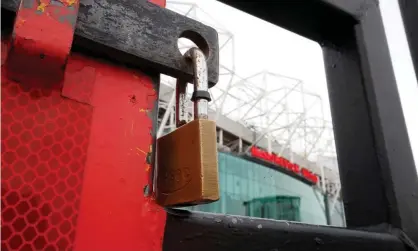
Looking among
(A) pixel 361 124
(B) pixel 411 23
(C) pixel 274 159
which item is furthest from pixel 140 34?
(C) pixel 274 159

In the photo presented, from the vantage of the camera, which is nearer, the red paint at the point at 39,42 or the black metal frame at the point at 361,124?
the red paint at the point at 39,42

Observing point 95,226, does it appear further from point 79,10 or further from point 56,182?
point 79,10

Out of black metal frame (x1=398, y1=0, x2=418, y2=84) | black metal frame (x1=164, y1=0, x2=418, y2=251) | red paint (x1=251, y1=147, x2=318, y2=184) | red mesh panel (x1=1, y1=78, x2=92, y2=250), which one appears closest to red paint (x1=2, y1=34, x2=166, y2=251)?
red mesh panel (x1=1, y1=78, x2=92, y2=250)

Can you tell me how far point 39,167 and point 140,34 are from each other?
0.82ft

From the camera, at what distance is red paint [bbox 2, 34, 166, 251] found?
1.37 feet

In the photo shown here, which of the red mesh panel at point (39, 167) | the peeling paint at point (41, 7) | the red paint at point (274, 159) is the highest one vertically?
the red paint at point (274, 159)

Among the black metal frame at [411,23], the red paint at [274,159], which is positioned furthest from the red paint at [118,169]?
the red paint at [274,159]

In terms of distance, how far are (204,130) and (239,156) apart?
11864 millimetres

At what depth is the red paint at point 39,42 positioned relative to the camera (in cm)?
44

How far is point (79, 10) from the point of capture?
0.52 m

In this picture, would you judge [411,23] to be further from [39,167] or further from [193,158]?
[39,167]

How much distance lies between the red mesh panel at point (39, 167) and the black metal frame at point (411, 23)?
97cm

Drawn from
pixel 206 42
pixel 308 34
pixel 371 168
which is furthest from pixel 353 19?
pixel 206 42

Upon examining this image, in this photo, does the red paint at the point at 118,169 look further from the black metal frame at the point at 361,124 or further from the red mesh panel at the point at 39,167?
the black metal frame at the point at 361,124
